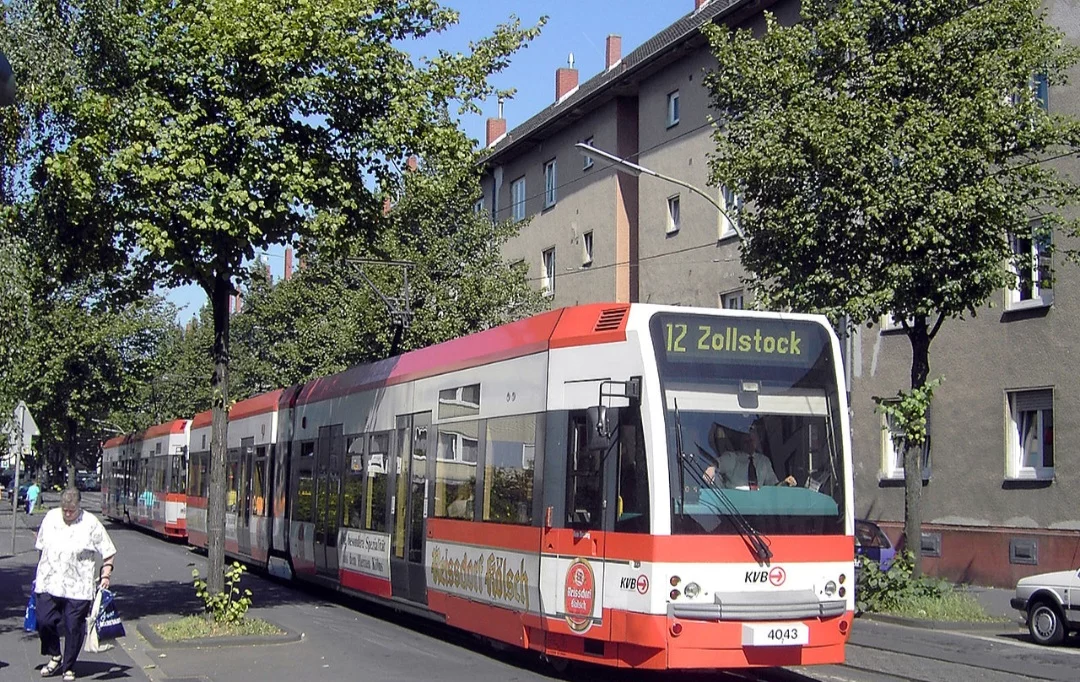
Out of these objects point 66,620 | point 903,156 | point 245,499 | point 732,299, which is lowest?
point 66,620

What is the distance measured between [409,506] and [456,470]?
155cm

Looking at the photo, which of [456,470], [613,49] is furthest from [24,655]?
[613,49]

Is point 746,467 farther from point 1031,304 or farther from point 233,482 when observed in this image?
point 233,482

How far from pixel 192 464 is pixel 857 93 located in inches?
773

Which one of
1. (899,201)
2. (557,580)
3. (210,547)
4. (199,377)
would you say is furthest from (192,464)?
(199,377)

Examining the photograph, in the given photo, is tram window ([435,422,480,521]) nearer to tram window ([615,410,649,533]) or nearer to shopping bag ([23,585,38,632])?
tram window ([615,410,649,533])

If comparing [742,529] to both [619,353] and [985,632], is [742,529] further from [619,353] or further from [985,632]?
[985,632]

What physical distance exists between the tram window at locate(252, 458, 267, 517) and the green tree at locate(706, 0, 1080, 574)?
374 inches

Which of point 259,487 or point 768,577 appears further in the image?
point 259,487

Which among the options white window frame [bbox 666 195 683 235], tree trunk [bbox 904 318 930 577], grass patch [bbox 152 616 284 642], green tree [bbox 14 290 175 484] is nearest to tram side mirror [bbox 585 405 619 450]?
grass patch [bbox 152 616 284 642]

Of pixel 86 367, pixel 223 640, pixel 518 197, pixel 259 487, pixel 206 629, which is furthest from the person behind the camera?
pixel 86 367

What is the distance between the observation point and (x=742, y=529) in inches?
411

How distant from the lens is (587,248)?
137ft

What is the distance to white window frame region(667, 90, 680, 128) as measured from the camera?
3672 centimetres
